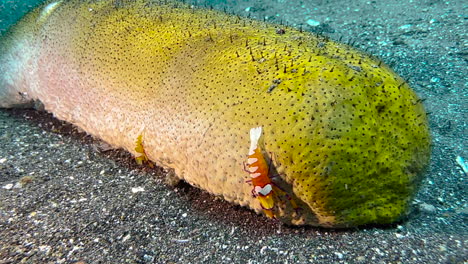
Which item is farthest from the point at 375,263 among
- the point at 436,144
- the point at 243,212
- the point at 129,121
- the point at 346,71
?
the point at 129,121

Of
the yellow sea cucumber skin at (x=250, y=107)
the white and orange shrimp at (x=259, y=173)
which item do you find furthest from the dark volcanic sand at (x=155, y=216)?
the white and orange shrimp at (x=259, y=173)

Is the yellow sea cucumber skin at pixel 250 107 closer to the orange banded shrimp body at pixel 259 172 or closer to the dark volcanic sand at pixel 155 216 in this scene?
the orange banded shrimp body at pixel 259 172

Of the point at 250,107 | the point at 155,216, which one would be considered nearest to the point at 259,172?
the point at 250,107

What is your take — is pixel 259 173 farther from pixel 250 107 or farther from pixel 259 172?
pixel 250 107

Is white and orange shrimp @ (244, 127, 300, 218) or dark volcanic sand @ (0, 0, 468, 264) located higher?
white and orange shrimp @ (244, 127, 300, 218)

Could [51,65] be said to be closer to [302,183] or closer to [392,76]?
[302,183]

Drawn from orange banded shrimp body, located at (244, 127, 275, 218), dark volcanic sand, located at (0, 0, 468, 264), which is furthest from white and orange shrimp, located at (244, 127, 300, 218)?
dark volcanic sand, located at (0, 0, 468, 264)

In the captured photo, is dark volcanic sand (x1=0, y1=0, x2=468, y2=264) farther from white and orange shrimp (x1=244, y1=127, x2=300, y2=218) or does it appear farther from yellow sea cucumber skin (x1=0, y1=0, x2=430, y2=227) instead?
white and orange shrimp (x1=244, y1=127, x2=300, y2=218)
